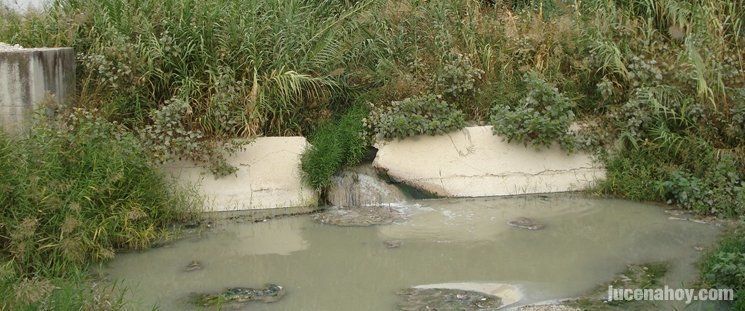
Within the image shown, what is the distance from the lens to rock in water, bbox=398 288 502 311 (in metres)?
6.11

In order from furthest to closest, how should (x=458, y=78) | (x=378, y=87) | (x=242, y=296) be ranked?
(x=378, y=87) < (x=458, y=78) < (x=242, y=296)

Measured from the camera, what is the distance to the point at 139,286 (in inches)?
263

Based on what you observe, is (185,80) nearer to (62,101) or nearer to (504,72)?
(62,101)

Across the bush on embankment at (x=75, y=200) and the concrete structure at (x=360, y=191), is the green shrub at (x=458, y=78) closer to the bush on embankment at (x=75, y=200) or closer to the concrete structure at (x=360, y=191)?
the concrete structure at (x=360, y=191)

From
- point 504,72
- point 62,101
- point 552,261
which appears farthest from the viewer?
point 504,72

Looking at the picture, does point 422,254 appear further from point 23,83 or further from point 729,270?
point 23,83

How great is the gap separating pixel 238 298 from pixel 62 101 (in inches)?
141

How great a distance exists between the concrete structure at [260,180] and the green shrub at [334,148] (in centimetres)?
15

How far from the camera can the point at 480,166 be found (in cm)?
924

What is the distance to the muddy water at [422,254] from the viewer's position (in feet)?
21.5

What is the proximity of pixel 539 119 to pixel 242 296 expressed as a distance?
4.05m

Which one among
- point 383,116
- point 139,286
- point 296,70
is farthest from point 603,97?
point 139,286

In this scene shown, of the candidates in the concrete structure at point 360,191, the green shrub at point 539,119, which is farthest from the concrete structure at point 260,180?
the green shrub at point 539,119

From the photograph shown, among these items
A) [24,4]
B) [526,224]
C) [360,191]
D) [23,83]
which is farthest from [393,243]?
[24,4]
